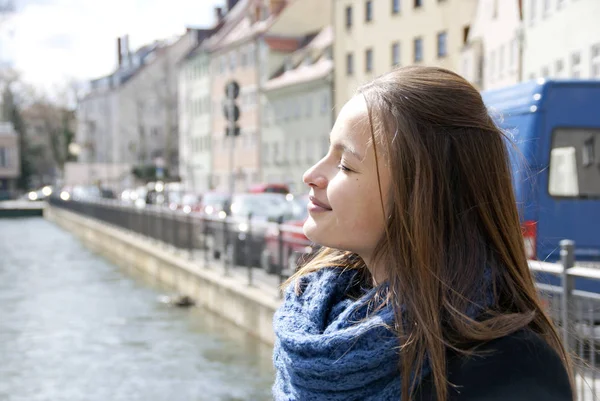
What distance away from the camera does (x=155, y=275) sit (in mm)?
21828

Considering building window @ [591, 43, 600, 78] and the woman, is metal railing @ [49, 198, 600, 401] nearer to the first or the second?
the woman

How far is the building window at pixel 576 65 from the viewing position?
19.7 meters

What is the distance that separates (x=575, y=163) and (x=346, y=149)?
8.83 metres

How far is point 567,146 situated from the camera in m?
9.73

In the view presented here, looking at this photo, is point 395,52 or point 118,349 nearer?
point 118,349

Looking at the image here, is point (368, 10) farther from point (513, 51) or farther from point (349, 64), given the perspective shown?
point (513, 51)

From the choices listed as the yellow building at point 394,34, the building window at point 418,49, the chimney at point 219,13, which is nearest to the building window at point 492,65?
the yellow building at point 394,34

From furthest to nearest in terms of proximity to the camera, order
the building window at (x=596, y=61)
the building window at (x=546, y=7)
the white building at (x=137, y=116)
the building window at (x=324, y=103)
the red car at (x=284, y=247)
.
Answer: the white building at (x=137, y=116) → the building window at (x=324, y=103) → the building window at (x=546, y=7) → the building window at (x=596, y=61) → the red car at (x=284, y=247)

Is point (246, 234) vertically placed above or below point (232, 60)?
below

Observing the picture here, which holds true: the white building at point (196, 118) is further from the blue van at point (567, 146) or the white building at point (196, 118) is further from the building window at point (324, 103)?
the blue van at point (567, 146)

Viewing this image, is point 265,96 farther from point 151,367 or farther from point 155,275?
point 151,367

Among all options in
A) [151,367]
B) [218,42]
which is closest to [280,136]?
[218,42]

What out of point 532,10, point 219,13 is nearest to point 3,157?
point 219,13

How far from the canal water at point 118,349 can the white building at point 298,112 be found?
29.6 meters
